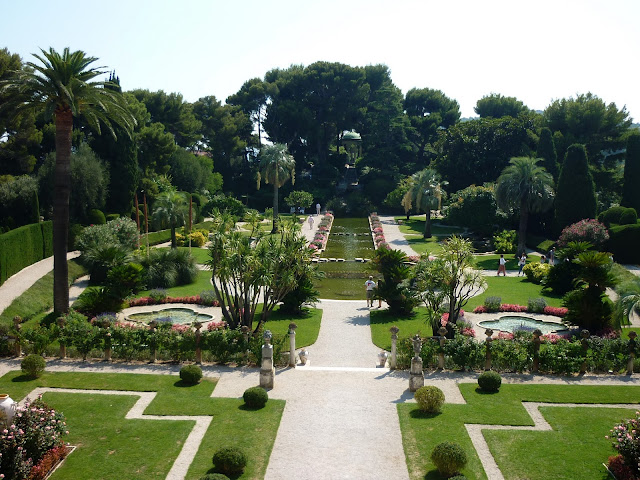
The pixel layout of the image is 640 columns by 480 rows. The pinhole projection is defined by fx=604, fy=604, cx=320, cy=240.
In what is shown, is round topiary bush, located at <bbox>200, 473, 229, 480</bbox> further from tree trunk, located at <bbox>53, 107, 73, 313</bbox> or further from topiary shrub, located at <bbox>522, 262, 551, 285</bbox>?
→ topiary shrub, located at <bbox>522, 262, 551, 285</bbox>

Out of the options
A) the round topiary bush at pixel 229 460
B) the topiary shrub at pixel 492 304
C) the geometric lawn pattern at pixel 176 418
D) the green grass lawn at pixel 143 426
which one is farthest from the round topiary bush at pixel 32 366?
the topiary shrub at pixel 492 304

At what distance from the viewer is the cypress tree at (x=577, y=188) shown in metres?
45.1

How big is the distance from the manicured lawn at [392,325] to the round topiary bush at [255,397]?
24.8 ft

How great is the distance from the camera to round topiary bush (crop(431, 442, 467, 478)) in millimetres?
13805

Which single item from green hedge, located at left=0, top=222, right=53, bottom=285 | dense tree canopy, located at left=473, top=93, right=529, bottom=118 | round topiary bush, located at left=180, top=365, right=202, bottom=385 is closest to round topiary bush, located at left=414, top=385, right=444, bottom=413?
round topiary bush, located at left=180, top=365, right=202, bottom=385

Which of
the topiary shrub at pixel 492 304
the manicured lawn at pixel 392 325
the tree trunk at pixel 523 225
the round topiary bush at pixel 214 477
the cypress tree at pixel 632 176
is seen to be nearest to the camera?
the round topiary bush at pixel 214 477

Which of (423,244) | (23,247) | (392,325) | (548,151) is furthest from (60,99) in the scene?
(548,151)

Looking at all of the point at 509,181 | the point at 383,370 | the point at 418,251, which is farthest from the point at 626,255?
the point at 383,370

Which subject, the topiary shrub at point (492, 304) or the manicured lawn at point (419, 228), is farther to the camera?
the manicured lawn at point (419, 228)

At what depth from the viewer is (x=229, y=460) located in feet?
45.6

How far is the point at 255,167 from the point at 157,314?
54662 mm

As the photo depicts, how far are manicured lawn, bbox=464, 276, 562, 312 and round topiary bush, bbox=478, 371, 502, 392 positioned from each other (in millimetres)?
11907

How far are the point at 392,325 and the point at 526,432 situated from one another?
11.6 metres

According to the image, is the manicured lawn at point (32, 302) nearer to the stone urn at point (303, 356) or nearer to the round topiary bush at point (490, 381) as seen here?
the stone urn at point (303, 356)
